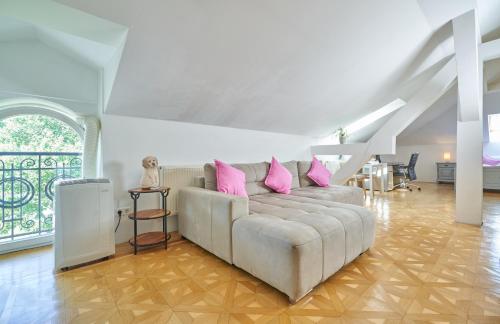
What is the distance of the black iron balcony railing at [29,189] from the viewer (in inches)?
87.9

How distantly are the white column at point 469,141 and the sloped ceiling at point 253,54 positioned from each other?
635 mm

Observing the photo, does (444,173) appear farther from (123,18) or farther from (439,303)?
(123,18)

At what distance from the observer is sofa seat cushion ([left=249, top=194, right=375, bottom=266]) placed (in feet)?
5.14

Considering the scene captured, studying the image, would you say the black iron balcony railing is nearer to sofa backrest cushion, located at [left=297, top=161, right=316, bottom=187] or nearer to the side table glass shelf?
the side table glass shelf

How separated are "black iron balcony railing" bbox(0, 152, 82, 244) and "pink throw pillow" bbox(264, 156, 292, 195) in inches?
93.3

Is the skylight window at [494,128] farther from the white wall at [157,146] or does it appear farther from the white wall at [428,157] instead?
the white wall at [157,146]

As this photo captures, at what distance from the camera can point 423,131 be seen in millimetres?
6891

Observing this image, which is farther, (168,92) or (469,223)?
(469,223)

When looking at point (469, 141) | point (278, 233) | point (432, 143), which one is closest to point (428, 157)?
point (432, 143)

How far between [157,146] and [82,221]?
3.72ft

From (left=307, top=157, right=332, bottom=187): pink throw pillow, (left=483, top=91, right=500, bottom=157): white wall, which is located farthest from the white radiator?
(left=483, top=91, right=500, bottom=157): white wall

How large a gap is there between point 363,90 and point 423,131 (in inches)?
196

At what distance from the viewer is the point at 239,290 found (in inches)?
60.4

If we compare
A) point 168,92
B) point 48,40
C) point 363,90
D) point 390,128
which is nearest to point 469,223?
point 390,128
